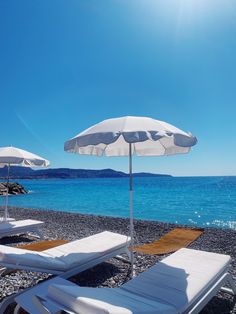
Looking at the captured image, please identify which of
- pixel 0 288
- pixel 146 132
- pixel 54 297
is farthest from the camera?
pixel 0 288

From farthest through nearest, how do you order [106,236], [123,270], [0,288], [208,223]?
[208,223]
[106,236]
[123,270]
[0,288]

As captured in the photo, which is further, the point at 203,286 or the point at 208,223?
the point at 208,223

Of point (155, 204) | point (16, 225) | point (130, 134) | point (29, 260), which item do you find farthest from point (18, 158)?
point (155, 204)

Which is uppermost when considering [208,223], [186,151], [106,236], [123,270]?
[186,151]

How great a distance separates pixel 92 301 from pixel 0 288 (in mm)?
2373

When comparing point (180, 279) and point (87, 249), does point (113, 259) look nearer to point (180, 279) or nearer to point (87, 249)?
point (87, 249)

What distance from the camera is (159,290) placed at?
2.96 metres

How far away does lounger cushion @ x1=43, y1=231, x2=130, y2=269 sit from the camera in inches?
164

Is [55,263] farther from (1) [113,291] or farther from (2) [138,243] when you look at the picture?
(2) [138,243]

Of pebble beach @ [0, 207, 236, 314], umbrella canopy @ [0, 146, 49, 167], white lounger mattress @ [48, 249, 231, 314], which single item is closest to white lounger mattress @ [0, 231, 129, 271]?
pebble beach @ [0, 207, 236, 314]

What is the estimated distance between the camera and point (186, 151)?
4988mm

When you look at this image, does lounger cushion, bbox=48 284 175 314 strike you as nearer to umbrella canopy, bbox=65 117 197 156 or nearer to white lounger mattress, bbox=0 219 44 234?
umbrella canopy, bbox=65 117 197 156

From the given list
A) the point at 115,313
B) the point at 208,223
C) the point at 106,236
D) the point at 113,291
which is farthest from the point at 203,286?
the point at 208,223

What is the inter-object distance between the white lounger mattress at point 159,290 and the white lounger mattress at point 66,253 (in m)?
1.11
